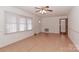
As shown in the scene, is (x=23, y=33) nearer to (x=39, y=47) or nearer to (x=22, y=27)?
(x=22, y=27)

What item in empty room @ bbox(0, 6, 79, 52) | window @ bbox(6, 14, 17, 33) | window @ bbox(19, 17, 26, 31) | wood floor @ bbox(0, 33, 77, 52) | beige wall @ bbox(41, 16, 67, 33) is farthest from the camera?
beige wall @ bbox(41, 16, 67, 33)

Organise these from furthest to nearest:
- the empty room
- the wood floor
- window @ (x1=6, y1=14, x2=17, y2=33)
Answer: window @ (x1=6, y1=14, x2=17, y2=33) < the empty room < the wood floor

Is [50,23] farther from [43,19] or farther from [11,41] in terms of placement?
[11,41]

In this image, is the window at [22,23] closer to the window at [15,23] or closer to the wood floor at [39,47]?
the window at [15,23]

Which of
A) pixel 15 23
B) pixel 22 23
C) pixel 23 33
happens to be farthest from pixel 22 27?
pixel 15 23

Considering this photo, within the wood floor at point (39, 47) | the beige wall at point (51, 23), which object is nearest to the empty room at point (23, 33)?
the wood floor at point (39, 47)

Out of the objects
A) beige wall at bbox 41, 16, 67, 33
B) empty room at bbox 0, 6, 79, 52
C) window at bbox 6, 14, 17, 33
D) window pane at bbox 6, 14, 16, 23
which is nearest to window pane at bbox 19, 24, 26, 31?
empty room at bbox 0, 6, 79, 52

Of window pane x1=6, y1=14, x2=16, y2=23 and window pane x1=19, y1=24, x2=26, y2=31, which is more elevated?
window pane x1=6, y1=14, x2=16, y2=23

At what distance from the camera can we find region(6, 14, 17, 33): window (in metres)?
4.01

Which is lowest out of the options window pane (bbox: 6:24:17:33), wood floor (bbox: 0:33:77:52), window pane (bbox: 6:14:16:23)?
wood floor (bbox: 0:33:77:52)

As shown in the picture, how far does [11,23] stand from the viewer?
4258 millimetres

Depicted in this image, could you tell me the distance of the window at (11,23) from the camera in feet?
13.2

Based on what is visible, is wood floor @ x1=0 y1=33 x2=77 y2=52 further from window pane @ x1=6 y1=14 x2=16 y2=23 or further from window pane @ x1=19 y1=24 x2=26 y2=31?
window pane @ x1=6 y1=14 x2=16 y2=23
